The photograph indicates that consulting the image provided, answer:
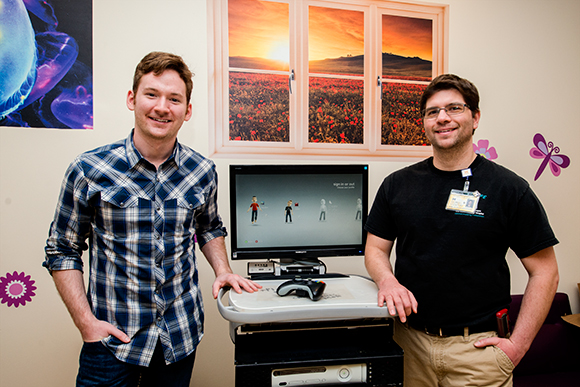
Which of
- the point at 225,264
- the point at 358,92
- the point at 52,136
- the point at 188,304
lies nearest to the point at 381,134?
the point at 358,92

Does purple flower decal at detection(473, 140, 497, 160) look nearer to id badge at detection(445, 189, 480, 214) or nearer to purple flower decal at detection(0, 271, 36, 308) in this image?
id badge at detection(445, 189, 480, 214)

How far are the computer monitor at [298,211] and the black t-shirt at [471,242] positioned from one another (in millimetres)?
297

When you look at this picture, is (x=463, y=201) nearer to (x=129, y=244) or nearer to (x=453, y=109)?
(x=453, y=109)

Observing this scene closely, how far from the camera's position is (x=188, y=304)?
3.78 ft

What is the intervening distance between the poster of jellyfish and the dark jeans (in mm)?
1273

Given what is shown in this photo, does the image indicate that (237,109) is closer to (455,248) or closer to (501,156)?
(455,248)

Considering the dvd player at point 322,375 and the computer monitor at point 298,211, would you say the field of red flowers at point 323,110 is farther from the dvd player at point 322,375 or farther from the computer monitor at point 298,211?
the dvd player at point 322,375

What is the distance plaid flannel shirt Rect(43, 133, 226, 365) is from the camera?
3.42 ft

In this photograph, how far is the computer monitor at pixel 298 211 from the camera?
1.43 m

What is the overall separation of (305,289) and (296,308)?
10cm

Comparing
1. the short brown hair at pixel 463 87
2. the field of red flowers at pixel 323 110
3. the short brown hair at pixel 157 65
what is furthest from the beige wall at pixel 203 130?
the short brown hair at pixel 463 87

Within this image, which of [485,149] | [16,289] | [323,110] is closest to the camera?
[16,289]

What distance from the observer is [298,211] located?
1.48 meters

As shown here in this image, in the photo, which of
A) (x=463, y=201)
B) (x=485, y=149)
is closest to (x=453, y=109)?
(x=463, y=201)
